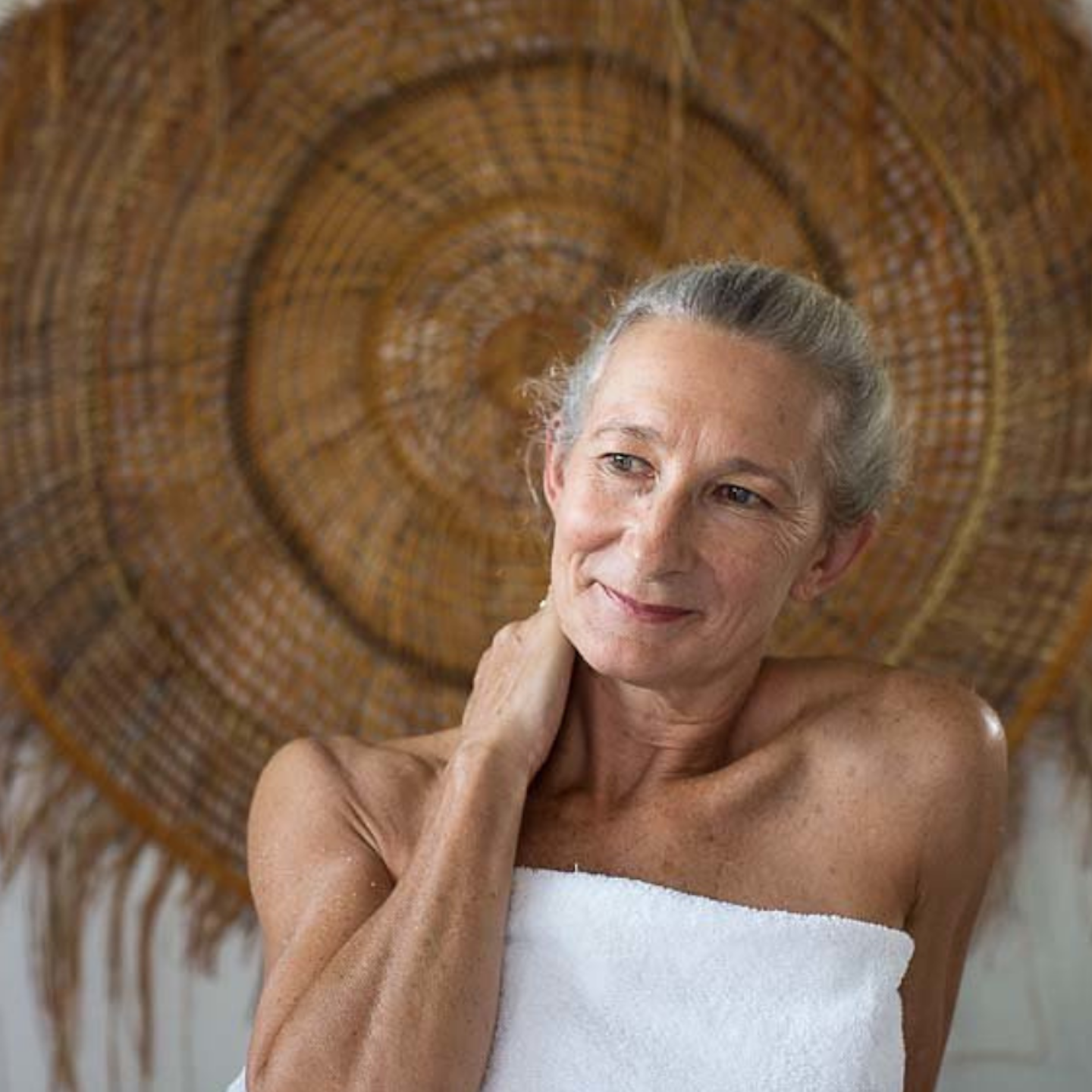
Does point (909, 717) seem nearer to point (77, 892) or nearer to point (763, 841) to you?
point (763, 841)

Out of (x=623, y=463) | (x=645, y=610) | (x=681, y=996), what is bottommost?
(x=681, y=996)

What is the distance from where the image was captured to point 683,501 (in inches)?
51.1

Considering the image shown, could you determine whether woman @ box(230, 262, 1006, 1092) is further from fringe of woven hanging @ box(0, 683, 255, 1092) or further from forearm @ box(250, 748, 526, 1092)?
fringe of woven hanging @ box(0, 683, 255, 1092)

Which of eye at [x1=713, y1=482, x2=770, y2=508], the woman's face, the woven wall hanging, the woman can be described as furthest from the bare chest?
the woven wall hanging

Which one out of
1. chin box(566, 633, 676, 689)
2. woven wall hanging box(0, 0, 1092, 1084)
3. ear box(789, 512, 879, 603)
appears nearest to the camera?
chin box(566, 633, 676, 689)

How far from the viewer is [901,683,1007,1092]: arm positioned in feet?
4.73

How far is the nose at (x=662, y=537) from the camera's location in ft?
4.23

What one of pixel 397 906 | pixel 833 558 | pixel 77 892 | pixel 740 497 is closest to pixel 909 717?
pixel 833 558

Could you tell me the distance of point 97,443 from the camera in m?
2.00

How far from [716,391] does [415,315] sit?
0.78 m

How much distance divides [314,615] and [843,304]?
85 centimetres

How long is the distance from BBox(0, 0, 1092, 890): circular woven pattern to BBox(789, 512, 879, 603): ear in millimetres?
550

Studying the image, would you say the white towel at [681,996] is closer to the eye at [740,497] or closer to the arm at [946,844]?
the arm at [946,844]

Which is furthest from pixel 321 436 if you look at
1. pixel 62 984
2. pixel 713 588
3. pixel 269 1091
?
pixel 269 1091
